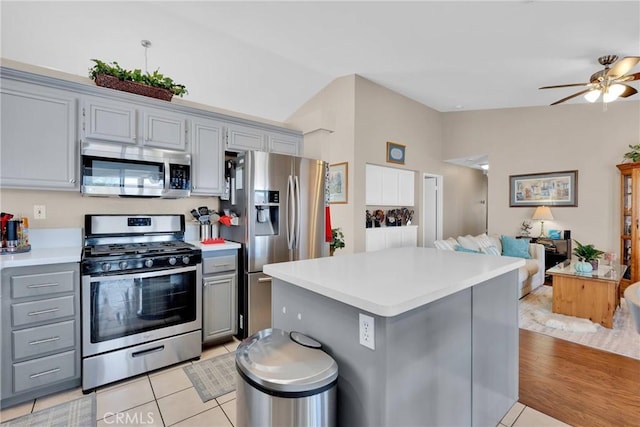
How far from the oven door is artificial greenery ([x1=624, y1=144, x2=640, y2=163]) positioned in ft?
20.1

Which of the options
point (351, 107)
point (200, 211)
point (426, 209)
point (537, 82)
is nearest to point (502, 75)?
point (537, 82)

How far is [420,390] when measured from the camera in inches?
50.4

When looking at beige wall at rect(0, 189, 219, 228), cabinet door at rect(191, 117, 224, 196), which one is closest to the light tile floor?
beige wall at rect(0, 189, 219, 228)

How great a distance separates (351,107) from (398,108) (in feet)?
4.04

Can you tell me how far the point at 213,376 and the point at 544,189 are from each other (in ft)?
20.1

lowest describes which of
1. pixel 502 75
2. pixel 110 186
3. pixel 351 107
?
pixel 110 186

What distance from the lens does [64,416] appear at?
1.84 metres

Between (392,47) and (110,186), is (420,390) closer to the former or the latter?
(110,186)

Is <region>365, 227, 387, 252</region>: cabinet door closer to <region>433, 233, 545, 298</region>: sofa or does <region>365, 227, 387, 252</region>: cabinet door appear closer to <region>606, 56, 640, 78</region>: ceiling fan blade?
<region>433, 233, 545, 298</region>: sofa

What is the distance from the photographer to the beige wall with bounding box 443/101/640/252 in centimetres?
477

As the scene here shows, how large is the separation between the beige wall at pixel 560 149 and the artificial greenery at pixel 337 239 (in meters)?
3.49

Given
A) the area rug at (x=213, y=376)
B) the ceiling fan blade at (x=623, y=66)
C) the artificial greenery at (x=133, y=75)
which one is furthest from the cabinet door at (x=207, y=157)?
the ceiling fan blade at (x=623, y=66)

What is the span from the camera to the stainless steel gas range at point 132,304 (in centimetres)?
210

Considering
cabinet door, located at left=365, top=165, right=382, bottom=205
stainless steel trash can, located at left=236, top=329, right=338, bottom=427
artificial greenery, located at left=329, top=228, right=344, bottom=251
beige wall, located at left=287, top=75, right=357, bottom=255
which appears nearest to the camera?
stainless steel trash can, located at left=236, top=329, right=338, bottom=427
